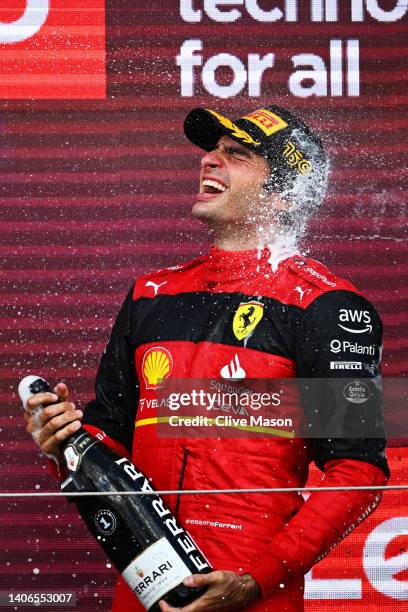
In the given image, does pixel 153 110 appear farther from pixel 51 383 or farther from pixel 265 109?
pixel 51 383

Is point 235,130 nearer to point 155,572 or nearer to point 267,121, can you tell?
point 267,121

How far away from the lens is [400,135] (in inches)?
87.1

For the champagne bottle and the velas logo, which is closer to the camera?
the champagne bottle

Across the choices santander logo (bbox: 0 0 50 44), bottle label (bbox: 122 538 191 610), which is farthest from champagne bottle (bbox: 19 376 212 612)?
santander logo (bbox: 0 0 50 44)

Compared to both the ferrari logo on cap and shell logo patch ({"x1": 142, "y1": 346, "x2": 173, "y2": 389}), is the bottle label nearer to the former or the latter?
shell logo patch ({"x1": 142, "y1": 346, "x2": 173, "y2": 389})

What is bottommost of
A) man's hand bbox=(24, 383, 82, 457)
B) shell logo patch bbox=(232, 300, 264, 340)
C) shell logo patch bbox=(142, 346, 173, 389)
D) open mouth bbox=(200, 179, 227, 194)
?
man's hand bbox=(24, 383, 82, 457)

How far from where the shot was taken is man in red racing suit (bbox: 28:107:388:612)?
1771mm

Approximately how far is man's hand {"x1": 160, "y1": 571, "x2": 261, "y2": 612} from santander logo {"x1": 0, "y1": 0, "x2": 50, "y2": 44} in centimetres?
98

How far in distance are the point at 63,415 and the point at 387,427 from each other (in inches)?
22.1

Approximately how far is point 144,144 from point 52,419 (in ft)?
1.87

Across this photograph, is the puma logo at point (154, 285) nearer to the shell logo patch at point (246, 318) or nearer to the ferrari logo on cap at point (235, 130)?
the shell logo patch at point (246, 318)

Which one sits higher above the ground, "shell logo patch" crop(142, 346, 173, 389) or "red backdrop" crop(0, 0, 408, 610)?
"red backdrop" crop(0, 0, 408, 610)

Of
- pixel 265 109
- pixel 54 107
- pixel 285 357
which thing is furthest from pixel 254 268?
pixel 54 107

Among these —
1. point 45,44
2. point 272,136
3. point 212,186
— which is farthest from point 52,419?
point 45,44
